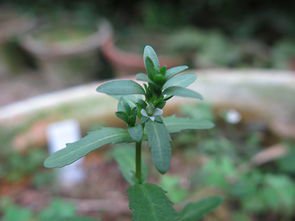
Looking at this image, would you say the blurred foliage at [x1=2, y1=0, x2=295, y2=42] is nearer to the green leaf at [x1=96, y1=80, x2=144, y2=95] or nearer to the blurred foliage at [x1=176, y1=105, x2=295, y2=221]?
the blurred foliage at [x1=176, y1=105, x2=295, y2=221]

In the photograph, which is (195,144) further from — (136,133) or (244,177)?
(136,133)

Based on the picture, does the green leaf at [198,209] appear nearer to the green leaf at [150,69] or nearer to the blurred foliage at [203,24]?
the green leaf at [150,69]

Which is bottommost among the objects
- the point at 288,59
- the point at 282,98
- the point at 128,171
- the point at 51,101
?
the point at 288,59

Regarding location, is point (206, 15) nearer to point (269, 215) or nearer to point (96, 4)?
point (96, 4)

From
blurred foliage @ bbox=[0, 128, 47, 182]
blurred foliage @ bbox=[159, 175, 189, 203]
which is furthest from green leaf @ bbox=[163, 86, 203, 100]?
blurred foliage @ bbox=[0, 128, 47, 182]

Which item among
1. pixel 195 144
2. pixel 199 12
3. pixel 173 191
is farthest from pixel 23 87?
pixel 173 191

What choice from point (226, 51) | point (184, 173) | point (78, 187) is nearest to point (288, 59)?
point (226, 51)
